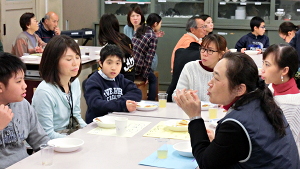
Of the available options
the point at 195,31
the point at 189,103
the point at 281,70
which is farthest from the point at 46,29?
the point at 189,103

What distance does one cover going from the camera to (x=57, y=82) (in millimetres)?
3041

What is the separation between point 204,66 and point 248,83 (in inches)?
71.8

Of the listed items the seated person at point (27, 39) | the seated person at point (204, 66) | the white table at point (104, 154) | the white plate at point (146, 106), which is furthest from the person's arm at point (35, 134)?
the seated person at point (27, 39)

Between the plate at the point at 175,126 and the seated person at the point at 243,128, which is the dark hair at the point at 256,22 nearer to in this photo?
the plate at the point at 175,126

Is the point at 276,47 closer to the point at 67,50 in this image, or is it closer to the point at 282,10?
the point at 67,50

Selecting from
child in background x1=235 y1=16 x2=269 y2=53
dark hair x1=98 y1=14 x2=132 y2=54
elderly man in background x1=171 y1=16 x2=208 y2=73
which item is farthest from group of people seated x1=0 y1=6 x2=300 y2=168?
child in background x1=235 y1=16 x2=269 y2=53

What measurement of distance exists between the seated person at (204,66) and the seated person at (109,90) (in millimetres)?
497

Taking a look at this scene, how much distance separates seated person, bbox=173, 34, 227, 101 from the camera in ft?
12.1

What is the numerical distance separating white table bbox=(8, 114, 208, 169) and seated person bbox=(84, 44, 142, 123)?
577 millimetres

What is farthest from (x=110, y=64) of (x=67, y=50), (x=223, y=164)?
(x=223, y=164)

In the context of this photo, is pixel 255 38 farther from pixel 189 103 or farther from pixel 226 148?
pixel 226 148

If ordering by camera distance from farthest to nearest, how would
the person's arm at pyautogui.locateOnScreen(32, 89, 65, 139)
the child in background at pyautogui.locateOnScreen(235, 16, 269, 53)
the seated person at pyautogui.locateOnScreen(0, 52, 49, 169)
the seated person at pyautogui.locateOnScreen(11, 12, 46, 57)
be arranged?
the child in background at pyautogui.locateOnScreen(235, 16, 269, 53) → the seated person at pyautogui.locateOnScreen(11, 12, 46, 57) → the person's arm at pyautogui.locateOnScreen(32, 89, 65, 139) → the seated person at pyautogui.locateOnScreen(0, 52, 49, 169)

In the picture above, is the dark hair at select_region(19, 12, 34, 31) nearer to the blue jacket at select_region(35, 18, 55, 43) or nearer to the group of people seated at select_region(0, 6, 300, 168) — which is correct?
the blue jacket at select_region(35, 18, 55, 43)

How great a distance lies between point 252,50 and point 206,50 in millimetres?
2887
